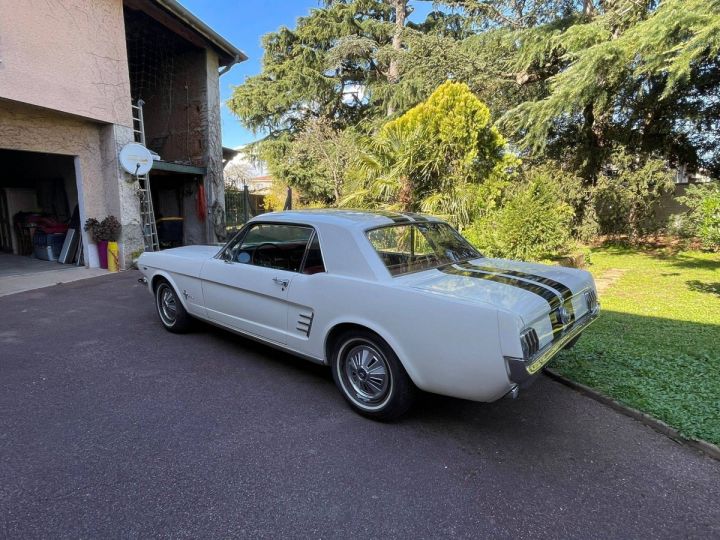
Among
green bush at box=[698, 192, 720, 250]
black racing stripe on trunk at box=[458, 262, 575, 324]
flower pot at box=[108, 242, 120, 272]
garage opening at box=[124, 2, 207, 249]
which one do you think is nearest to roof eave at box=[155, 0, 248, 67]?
garage opening at box=[124, 2, 207, 249]

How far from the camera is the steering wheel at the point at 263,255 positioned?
3.74 meters

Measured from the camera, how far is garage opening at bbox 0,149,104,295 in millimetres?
10094

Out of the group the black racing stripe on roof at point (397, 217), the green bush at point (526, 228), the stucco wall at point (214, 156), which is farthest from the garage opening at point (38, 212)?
the green bush at point (526, 228)

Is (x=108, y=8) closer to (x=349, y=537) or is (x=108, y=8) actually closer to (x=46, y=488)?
(x=46, y=488)

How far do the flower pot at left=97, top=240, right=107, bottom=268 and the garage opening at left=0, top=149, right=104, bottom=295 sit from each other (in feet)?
1.42

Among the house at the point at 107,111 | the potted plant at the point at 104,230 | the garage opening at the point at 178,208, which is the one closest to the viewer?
the house at the point at 107,111

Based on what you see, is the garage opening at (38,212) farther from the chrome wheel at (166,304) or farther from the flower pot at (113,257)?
the chrome wheel at (166,304)

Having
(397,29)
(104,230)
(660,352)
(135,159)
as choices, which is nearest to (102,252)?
(104,230)

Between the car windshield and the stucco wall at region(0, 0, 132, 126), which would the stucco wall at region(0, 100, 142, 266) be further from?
the car windshield

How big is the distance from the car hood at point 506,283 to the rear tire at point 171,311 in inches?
115

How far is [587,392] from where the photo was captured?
3.34 meters

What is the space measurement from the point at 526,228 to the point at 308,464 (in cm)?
581

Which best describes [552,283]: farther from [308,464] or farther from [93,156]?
[93,156]

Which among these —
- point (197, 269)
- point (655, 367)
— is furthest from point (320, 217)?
point (655, 367)
